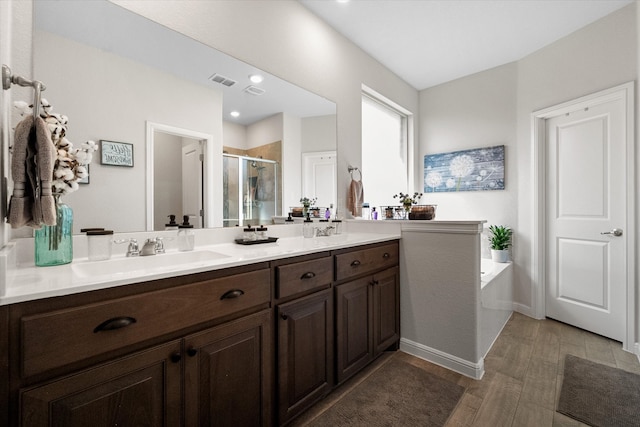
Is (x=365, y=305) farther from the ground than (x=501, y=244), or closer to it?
closer to it

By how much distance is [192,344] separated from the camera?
101 centimetres

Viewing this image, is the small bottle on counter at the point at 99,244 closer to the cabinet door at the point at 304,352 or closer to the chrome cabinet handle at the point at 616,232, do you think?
the cabinet door at the point at 304,352

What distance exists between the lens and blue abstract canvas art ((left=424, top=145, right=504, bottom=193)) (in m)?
3.24

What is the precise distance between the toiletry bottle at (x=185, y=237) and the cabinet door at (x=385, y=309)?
1.16 metres

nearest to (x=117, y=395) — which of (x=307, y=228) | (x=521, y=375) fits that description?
(x=307, y=228)

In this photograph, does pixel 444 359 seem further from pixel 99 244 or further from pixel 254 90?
pixel 254 90

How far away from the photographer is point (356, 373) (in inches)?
70.5

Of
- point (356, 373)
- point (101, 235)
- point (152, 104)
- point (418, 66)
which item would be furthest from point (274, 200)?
point (418, 66)

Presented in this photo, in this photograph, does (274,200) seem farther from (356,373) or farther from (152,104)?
(356,373)

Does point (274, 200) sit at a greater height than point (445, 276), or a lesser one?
greater

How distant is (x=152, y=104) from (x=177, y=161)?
30cm

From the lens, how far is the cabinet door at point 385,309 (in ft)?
6.31

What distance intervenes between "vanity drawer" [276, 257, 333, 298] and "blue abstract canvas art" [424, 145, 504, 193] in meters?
2.62

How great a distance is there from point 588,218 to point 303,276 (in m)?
2.81
